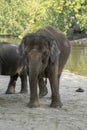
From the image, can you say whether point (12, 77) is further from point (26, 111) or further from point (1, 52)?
point (26, 111)

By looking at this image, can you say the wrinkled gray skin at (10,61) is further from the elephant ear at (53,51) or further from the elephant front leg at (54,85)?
the elephant ear at (53,51)

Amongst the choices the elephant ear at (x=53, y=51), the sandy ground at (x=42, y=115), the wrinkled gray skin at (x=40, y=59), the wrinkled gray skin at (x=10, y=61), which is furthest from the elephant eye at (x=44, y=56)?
the wrinkled gray skin at (x=10, y=61)

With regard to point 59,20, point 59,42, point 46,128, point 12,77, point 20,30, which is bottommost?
point 20,30

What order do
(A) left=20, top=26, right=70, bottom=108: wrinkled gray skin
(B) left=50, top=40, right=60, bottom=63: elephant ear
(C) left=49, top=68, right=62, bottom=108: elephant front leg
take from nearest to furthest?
(A) left=20, top=26, right=70, bottom=108: wrinkled gray skin, (B) left=50, top=40, right=60, bottom=63: elephant ear, (C) left=49, top=68, right=62, bottom=108: elephant front leg

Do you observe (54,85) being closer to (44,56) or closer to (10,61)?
(44,56)

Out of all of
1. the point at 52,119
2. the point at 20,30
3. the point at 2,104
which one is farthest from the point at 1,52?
the point at 20,30

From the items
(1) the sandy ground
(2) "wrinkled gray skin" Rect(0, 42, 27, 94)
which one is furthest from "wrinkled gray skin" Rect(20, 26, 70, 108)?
(2) "wrinkled gray skin" Rect(0, 42, 27, 94)

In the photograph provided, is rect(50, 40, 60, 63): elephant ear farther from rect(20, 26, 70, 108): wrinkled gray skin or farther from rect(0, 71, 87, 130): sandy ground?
rect(0, 71, 87, 130): sandy ground

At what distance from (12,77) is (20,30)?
66032 mm

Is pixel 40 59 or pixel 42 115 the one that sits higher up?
pixel 40 59

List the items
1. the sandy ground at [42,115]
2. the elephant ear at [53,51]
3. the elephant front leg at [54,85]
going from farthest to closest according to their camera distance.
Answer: the elephant front leg at [54,85], the elephant ear at [53,51], the sandy ground at [42,115]

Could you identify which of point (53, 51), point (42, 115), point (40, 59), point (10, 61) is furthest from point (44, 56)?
point (10, 61)

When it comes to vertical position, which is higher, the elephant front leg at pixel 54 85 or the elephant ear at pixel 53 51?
the elephant ear at pixel 53 51

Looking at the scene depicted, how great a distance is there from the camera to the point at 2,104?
9.76 metres
